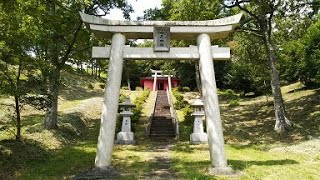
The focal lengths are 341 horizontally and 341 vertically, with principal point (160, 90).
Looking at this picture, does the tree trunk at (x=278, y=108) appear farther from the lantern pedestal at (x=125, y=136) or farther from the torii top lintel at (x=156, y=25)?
the torii top lintel at (x=156, y=25)

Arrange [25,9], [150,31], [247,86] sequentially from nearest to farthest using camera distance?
1. [150,31]
2. [25,9]
3. [247,86]

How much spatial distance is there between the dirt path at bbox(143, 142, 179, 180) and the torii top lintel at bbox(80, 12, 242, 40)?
527cm

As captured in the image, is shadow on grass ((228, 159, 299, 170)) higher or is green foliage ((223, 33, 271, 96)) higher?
green foliage ((223, 33, 271, 96))

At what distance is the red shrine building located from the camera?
54125mm

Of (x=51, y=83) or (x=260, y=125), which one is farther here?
(x=260, y=125)

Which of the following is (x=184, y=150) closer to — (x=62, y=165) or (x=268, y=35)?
(x=62, y=165)

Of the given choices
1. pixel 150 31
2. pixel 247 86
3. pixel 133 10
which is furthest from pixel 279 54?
pixel 150 31

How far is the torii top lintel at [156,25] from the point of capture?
43.3 feet

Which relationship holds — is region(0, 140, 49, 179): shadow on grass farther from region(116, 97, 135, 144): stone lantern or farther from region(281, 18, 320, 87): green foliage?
region(281, 18, 320, 87): green foliage

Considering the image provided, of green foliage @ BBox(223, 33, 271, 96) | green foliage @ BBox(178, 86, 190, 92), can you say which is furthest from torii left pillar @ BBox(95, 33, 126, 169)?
green foliage @ BBox(178, 86, 190, 92)

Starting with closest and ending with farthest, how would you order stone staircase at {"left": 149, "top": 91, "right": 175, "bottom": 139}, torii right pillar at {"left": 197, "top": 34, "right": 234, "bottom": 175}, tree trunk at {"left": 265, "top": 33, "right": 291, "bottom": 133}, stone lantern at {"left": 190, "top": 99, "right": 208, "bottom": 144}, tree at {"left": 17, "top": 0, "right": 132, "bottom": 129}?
torii right pillar at {"left": 197, "top": 34, "right": 234, "bottom": 175} < tree at {"left": 17, "top": 0, "right": 132, "bottom": 129} < stone lantern at {"left": 190, "top": 99, "right": 208, "bottom": 144} < tree trunk at {"left": 265, "top": 33, "right": 291, "bottom": 133} < stone staircase at {"left": 149, "top": 91, "right": 175, "bottom": 139}

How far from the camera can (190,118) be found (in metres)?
25.9

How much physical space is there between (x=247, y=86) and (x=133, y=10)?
25.0 meters

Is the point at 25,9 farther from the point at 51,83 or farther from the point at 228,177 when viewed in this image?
the point at 228,177
